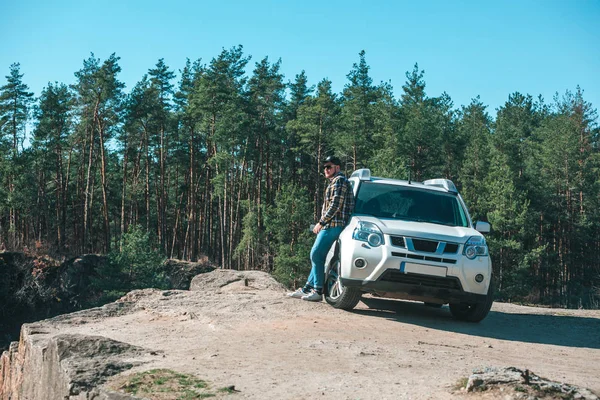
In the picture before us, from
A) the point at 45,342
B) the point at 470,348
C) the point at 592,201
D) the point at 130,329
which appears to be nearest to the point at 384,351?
the point at 470,348

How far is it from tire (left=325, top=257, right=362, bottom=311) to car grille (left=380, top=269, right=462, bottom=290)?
2.36 feet

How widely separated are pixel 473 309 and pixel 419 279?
65.7 inches

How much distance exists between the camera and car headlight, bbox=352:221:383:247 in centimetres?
855

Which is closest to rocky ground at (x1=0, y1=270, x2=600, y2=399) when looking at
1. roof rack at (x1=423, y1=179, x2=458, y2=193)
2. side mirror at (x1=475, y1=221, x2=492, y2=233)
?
side mirror at (x1=475, y1=221, x2=492, y2=233)

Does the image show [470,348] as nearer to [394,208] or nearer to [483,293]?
Answer: [483,293]

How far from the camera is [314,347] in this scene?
686cm

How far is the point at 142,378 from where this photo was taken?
18.5 feet

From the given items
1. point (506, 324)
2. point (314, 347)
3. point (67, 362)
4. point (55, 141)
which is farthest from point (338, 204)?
point (55, 141)

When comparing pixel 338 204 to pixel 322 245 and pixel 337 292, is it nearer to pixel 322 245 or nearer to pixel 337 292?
pixel 322 245

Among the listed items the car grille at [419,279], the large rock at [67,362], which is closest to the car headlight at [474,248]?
the car grille at [419,279]

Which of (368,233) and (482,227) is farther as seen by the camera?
(482,227)

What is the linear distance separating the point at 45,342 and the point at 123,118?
143 ft

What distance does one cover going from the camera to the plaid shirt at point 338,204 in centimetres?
940

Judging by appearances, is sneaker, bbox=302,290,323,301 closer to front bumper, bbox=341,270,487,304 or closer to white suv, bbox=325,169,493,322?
white suv, bbox=325,169,493,322
